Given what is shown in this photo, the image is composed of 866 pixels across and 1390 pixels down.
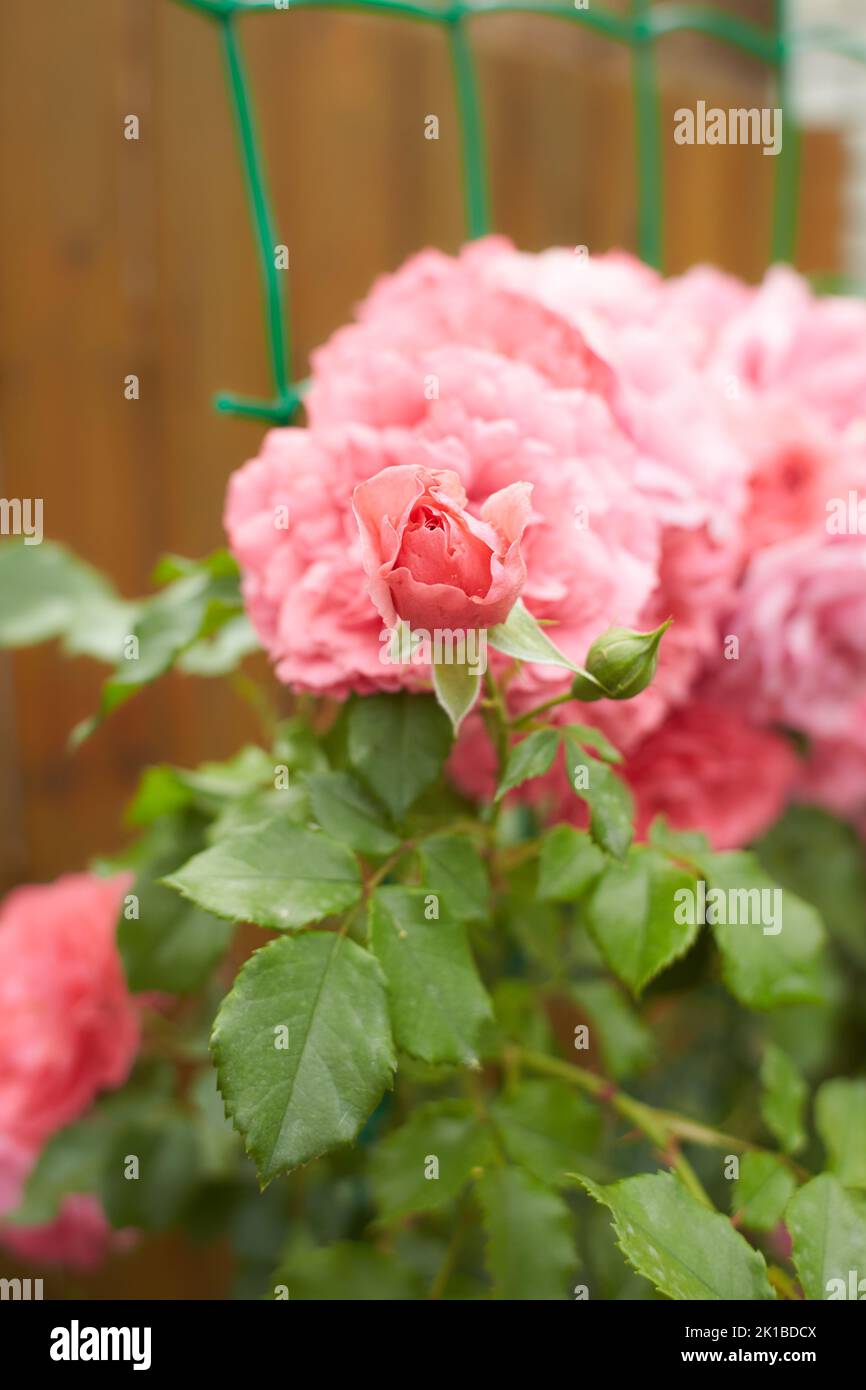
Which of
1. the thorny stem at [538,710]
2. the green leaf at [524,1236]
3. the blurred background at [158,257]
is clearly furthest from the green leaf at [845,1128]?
the blurred background at [158,257]

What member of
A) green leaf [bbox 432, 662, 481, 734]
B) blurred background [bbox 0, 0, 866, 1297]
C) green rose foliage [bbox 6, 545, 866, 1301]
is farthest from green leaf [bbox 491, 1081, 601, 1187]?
blurred background [bbox 0, 0, 866, 1297]

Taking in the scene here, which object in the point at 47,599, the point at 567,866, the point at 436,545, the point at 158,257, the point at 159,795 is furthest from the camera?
the point at 158,257

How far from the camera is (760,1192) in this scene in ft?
1.40

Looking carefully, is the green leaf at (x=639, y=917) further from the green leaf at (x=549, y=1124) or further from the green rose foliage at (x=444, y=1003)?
the green leaf at (x=549, y=1124)

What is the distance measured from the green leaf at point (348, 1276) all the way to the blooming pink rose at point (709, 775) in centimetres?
21

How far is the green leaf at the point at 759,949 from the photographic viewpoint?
406 millimetres

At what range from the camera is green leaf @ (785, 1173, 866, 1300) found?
36 centimetres

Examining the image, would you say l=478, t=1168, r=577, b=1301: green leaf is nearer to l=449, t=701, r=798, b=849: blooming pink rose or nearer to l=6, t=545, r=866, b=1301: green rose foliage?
l=6, t=545, r=866, b=1301: green rose foliage

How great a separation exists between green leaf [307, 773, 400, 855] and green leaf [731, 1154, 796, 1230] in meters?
0.18

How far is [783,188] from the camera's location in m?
0.88

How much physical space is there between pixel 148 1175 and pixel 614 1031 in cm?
26

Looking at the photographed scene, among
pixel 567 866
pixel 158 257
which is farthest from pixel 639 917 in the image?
pixel 158 257

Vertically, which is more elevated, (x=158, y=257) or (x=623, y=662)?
(x=158, y=257)

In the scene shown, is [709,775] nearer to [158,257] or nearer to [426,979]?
[426,979]
